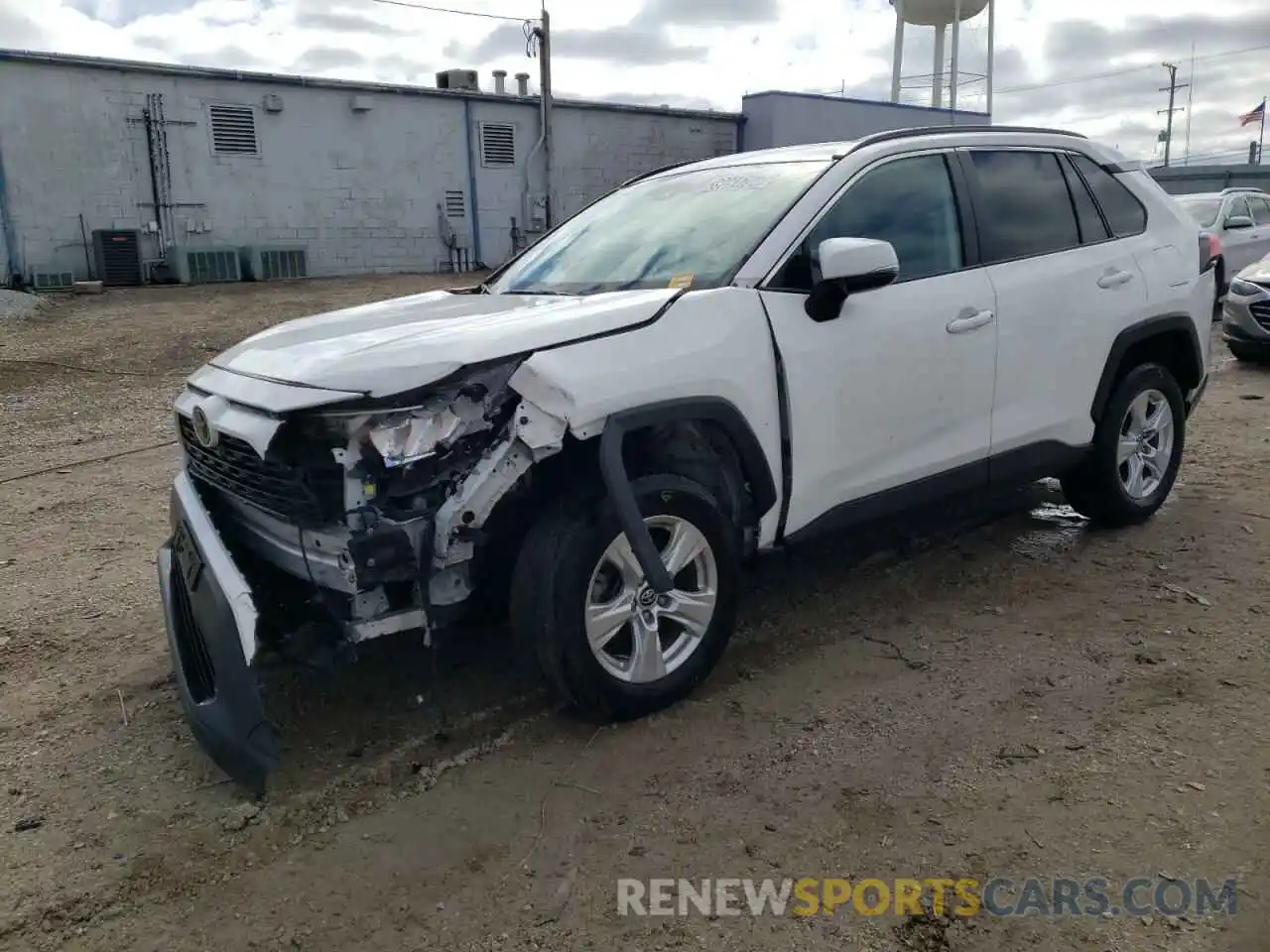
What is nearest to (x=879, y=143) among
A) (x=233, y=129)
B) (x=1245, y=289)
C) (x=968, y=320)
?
(x=968, y=320)

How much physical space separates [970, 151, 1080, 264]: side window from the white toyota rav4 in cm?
1

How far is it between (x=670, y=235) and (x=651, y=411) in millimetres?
1125

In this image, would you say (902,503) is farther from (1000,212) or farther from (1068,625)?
(1000,212)

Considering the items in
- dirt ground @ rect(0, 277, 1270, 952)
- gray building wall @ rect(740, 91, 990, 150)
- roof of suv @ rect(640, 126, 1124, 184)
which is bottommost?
dirt ground @ rect(0, 277, 1270, 952)

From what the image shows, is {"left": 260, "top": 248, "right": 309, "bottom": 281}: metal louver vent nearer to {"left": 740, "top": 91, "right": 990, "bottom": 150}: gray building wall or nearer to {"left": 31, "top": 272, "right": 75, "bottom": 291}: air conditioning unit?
{"left": 31, "top": 272, "right": 75, "bottom": 291}: air conditioning unit

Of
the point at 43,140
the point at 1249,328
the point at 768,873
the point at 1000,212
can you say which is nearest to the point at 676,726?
the point at 768,873

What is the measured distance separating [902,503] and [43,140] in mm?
17811

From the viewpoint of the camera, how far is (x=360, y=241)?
811 inches

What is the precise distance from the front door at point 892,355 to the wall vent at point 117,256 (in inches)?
662

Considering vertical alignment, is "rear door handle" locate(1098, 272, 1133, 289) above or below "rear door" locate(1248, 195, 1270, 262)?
below

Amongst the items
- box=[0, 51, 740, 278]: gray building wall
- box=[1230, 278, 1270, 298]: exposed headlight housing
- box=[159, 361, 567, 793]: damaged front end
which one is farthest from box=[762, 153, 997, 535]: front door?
box=[0, 51, 740, 278]: gray building wall

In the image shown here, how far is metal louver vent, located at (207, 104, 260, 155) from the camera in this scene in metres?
18.6

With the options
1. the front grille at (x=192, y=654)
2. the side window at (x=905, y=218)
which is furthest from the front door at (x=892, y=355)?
the front grille at (x=192, y=654)

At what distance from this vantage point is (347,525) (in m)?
2.93
